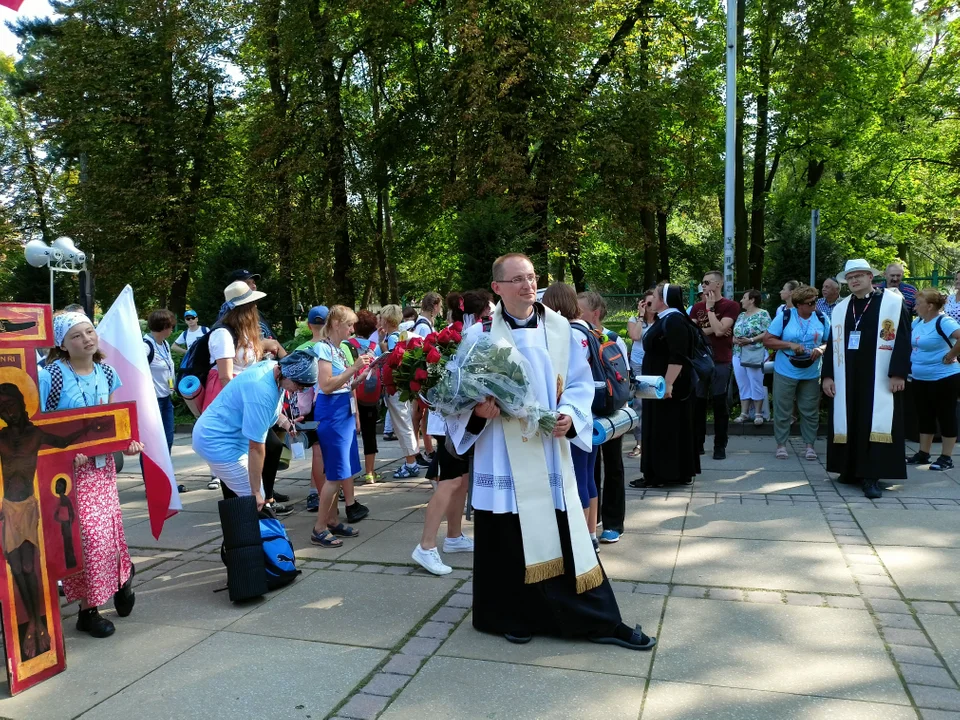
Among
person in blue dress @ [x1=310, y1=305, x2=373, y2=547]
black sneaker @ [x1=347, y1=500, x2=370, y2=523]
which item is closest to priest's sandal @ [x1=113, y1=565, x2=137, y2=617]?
person in blue dress @ [x1=310, y1=305, x2=373, y2=547]

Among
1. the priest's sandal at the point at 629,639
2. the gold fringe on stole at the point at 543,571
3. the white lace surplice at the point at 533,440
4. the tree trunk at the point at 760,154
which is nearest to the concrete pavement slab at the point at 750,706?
the priest's sandal at the point at 629,639

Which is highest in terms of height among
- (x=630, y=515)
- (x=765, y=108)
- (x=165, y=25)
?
(x=165, y=25)

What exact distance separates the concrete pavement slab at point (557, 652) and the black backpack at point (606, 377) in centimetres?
130

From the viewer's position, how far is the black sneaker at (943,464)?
7.61m

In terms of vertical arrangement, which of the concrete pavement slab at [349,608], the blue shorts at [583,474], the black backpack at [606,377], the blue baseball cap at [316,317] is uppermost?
the blue baseball cap at [316,317]

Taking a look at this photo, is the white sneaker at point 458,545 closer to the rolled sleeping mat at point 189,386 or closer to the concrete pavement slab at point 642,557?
the concrete pavement slab at point 642,557

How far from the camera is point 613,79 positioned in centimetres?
1825

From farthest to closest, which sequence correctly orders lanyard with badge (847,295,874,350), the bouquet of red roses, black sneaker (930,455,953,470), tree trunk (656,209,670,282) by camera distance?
tree trunk (656,209,670,282) < black sneaker (930,455,953,470) < lanyard with badge (847,295,874,350) < the bouquet of red roses

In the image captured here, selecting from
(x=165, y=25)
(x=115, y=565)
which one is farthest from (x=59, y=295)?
(x=115, y=565)

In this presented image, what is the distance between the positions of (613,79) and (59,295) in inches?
856

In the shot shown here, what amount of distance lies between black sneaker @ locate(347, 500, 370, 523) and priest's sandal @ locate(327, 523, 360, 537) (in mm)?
292

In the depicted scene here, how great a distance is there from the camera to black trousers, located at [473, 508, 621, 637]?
3.84m

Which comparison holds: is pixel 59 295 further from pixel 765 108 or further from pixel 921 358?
pixel 921 358

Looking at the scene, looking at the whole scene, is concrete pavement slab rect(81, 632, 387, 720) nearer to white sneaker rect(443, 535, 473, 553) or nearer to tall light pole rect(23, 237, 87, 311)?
white sneaker rect(443, 535, 473, 553)
